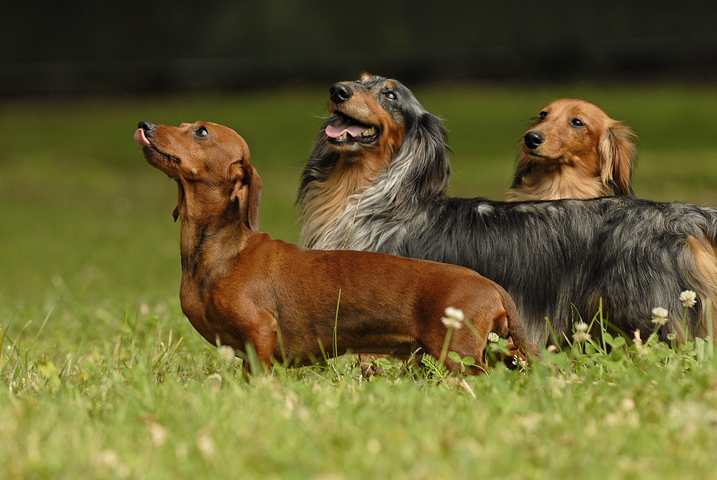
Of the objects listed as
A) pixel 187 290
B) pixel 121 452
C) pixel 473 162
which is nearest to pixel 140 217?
pixel 473 162

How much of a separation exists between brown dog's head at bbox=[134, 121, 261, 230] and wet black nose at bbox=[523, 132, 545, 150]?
1999 mm

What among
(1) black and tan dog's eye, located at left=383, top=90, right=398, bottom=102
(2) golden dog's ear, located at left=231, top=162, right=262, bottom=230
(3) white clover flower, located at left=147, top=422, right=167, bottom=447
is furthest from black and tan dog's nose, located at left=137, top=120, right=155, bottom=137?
(3) white clover flower, located at left=147, top=422, right=167, bottom=447

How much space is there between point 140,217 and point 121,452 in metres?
13.9

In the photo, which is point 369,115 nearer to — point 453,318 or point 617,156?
point 617,156

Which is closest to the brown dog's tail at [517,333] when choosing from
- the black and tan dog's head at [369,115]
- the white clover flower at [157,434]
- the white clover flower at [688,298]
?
the white clover flower at [688,298]

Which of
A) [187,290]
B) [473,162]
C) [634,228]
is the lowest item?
[473,162]

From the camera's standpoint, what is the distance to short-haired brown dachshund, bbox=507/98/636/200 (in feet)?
22.3

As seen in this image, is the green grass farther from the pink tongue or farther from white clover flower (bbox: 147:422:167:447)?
the pink tongue

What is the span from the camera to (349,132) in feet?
20.7

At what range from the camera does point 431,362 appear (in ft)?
16.6

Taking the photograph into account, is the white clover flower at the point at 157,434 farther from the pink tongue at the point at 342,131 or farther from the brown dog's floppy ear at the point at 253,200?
the pink tongue at the point at 342,131

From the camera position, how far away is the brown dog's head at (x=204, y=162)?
529 centimetres

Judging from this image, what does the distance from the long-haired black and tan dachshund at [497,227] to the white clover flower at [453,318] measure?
1.22 m

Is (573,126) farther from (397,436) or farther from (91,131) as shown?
(91,131)
